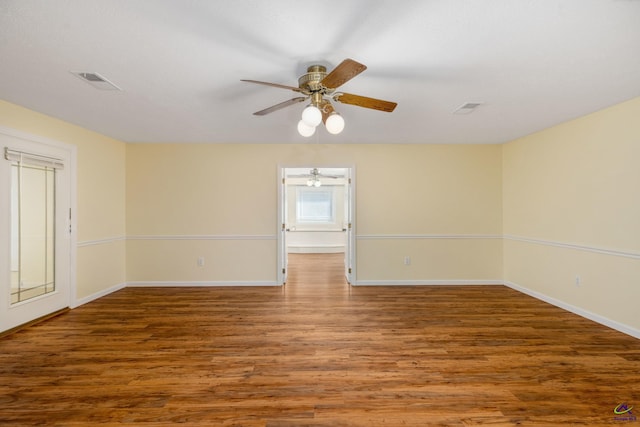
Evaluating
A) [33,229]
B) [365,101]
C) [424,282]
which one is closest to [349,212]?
[424,282]

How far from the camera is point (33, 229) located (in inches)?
120

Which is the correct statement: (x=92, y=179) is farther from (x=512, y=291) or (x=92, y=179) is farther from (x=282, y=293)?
(x=512, y=291)

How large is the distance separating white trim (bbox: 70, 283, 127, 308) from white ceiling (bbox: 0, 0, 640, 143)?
2307mm

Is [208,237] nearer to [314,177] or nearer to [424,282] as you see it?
[424,282]

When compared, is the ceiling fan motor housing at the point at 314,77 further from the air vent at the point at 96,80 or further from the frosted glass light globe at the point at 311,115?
the air vent at the point at 96,80

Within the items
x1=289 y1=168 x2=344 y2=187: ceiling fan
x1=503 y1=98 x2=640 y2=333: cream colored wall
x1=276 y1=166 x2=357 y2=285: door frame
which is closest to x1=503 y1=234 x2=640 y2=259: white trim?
x1=503 y1=98 x2=640 y2=333: cream colored wall

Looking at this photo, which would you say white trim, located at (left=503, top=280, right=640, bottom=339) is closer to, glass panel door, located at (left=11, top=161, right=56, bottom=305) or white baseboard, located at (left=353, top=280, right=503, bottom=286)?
white baseboard, located at (left=353, top=280, right=503, bottom=286)

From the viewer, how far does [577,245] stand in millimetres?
3281

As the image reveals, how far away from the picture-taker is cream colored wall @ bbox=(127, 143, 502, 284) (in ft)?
14.6

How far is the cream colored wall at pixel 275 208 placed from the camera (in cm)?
446

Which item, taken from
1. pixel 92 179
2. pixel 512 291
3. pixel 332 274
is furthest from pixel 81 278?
pixel 512 291

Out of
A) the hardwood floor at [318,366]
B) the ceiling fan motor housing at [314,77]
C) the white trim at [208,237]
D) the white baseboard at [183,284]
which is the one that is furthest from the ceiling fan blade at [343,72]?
the white baseboard at [183,284]

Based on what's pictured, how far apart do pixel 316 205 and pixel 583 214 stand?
6.28 meters

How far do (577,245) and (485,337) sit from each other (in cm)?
176
